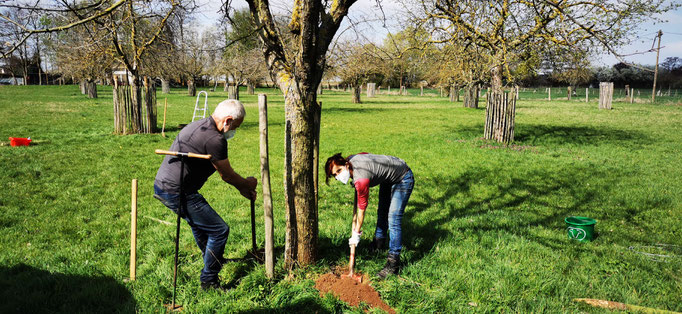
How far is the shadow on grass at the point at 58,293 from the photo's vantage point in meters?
3.25

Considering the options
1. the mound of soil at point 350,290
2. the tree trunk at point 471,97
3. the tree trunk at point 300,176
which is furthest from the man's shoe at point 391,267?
the tree trunk at point 471,97

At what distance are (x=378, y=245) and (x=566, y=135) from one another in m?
12.2

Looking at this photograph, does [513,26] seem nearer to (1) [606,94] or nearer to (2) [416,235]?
(2) [416,235]

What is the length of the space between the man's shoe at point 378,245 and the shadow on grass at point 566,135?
364 inches

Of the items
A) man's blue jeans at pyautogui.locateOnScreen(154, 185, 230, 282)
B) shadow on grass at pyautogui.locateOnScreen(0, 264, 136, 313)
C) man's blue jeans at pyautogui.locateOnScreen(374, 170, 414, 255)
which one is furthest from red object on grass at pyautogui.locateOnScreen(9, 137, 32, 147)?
man's blue jeans at pyautogui.locateOnScreen(374, 170, 414, 255)

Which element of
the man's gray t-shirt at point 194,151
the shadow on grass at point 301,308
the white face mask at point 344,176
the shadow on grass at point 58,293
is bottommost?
the shadow on grass at point 301,308

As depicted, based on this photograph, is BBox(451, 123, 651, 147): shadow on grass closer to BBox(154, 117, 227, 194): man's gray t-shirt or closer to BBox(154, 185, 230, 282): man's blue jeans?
BBox(154, 185, 230, 282): man's blue jeans

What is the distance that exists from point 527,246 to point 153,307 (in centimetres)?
414

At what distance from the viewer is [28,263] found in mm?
4000

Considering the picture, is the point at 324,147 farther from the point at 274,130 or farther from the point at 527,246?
the point at 527,246

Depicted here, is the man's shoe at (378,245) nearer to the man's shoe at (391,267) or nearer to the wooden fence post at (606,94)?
the man's shoe at (391,267)

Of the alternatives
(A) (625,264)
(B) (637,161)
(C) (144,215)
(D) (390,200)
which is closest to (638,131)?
(B) (637,161)

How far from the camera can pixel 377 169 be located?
374 centimetres

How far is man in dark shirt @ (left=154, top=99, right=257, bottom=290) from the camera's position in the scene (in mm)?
3186
